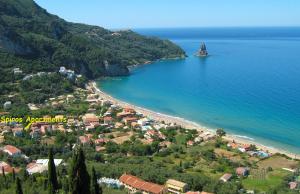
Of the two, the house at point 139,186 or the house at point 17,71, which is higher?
the house at point 17,71

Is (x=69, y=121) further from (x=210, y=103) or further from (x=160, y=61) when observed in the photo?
(x=160, y=61)

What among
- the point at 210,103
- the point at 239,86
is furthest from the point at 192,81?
the point at 210,103

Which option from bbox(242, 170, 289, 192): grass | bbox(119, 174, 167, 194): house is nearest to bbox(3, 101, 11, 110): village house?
bbox(119, 174, 167, 194): house

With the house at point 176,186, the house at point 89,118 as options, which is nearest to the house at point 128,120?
the house at point 89,118

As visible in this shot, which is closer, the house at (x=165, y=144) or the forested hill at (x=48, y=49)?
the house at (x=165, y=144)

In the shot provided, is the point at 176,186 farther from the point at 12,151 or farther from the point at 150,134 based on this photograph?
the point at 150,134

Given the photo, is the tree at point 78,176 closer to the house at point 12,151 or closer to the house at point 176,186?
the house at point 176,186

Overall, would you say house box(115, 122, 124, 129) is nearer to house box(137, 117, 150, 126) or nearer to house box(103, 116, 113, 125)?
house box(103, 116, 113, 125)
